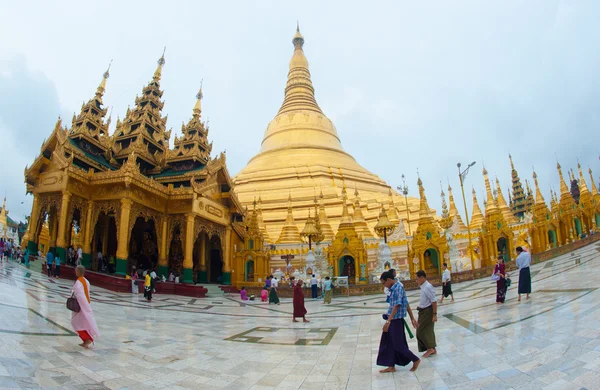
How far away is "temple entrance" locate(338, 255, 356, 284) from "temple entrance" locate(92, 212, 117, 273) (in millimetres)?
12453

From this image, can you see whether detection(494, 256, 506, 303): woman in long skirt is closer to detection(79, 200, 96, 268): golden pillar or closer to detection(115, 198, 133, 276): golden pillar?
detection(115, 198, 133, 276): golden pillar

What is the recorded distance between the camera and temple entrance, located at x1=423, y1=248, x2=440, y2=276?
20125 mm

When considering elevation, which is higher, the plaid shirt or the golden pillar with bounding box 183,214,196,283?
the golden pillar with bounding box 183,214,196,283

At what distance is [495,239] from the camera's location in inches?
821

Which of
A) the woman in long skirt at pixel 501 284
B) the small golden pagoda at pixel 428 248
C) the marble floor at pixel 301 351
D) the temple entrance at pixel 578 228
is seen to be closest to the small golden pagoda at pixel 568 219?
the temple entrance at pixel 578 228

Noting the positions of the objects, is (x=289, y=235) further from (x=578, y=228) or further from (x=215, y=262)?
(x=578, y=228)

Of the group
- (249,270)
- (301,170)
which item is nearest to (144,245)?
(249,270)

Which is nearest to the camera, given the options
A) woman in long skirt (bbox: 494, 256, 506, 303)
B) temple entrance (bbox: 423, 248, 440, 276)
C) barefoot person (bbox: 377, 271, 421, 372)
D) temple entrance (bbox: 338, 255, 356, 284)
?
barefoot person (bbox: 377, 271, 421, 372)

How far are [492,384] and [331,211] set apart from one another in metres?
27.3

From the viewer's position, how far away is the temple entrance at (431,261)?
20125mm

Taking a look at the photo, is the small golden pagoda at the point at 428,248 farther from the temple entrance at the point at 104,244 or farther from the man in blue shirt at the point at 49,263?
the man in blue shirt at the point at 49,263

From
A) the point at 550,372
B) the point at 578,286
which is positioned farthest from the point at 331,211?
the point at 550,372

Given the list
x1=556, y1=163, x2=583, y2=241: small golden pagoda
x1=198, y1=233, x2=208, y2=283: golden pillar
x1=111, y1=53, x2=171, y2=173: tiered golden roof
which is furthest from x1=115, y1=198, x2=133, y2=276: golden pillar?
x1=556, y1=163, x2=583, y2=241: small golden pagoda

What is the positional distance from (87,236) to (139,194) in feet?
9.45
